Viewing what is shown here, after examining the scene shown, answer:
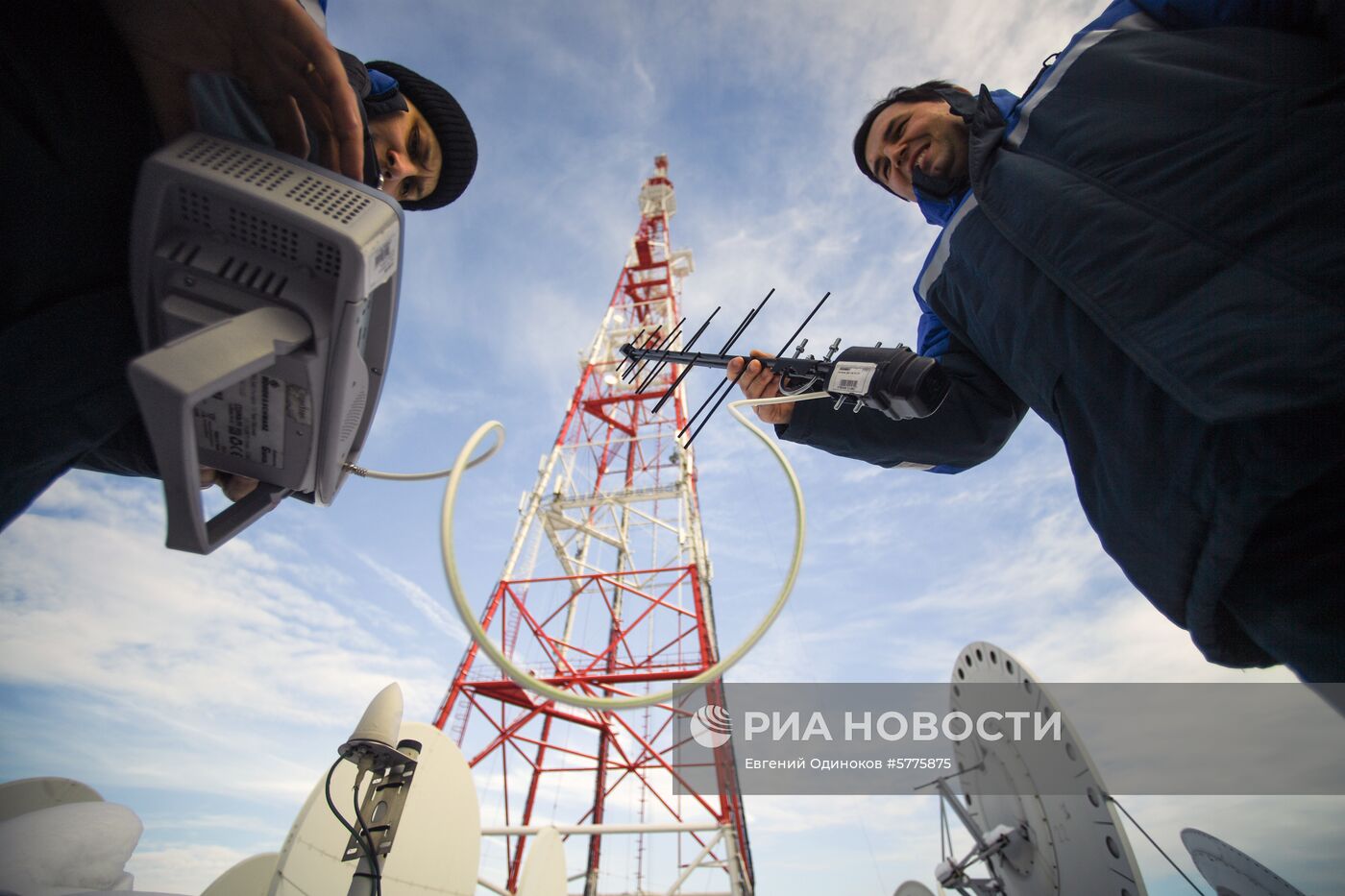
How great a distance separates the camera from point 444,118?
5.18 feet

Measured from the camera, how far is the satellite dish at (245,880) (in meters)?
2.05

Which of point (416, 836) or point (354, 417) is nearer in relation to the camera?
point (354, 417)

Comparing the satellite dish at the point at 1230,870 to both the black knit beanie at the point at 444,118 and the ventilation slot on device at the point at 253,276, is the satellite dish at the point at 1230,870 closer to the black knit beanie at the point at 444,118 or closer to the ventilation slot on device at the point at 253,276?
the ventilation slot on device at the point at 253,276

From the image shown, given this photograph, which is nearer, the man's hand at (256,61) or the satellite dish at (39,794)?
the man's hand at (256,61)

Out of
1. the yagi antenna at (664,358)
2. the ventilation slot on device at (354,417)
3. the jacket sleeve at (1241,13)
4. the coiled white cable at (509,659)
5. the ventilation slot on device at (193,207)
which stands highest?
the yagi antenna at (664,358)

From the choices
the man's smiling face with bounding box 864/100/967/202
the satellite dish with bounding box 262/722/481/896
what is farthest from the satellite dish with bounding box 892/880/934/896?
the man's smiling face with bounding box 864/100/967/202

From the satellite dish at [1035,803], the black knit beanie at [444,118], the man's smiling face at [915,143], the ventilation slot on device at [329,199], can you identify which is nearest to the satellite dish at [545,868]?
the satellite dish at [1035,803]

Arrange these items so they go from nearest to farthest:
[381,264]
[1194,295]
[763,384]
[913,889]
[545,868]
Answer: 1. [1194,295]
2. [381,264]
3. [763,384]
4. [545,868]
5. [913,889]

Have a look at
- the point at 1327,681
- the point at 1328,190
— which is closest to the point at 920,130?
the point at 1328,190

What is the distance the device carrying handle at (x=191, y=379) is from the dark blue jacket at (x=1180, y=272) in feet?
4.18

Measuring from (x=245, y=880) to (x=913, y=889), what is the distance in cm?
360

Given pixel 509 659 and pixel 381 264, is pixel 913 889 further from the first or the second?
pixel 381 264

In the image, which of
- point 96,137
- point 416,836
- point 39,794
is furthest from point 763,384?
point 39,794

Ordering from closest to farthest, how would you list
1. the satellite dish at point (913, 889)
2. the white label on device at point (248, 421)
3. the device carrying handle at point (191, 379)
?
the device carrying handle at point (191, 379)
the white label on device at point (248, 421)
the satellite dish at point (913, 889)
